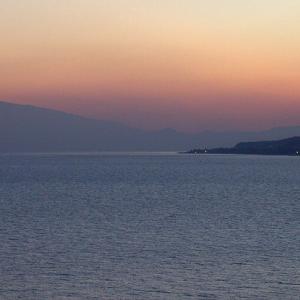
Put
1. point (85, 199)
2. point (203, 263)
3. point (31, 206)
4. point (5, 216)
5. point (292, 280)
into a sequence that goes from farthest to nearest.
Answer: point (85, 199) → point (31, 206) → point (5, 216) → point (203, 263) → point (292, 280)

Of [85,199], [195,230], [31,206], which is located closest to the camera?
[195,230]

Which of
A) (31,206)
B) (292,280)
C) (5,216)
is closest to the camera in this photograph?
(292,280)

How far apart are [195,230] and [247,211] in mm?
14043

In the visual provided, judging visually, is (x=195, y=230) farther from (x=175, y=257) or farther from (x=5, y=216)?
(x=5, y=216)

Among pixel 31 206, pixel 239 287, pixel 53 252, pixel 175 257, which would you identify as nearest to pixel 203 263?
pixel 175 257

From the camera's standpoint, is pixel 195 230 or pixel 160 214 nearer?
pixel 195 230

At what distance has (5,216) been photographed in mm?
50719

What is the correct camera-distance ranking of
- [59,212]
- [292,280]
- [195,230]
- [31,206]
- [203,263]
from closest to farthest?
1. [292,280]
2. [203,263]
3. [195,230]
4. [59,212]
5. [31,206]

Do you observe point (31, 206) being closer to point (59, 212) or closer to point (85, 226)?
point (59, 212)

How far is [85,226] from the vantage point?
45.2 meters

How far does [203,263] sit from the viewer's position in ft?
101

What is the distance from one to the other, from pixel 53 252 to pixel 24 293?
785 centimetres

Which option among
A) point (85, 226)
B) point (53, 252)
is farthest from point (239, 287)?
point (85, 226)

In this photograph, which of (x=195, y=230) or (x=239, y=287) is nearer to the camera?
(x=239, y=287)
